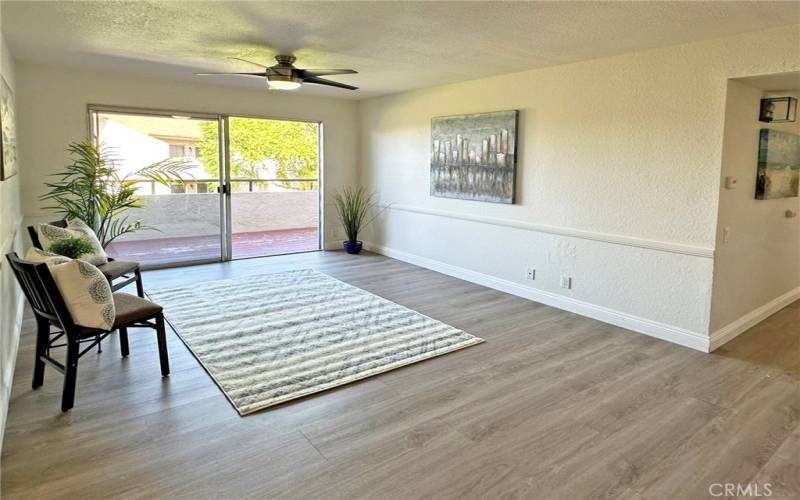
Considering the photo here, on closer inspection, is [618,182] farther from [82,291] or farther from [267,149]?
[267,149]

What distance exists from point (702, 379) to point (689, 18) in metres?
2.35

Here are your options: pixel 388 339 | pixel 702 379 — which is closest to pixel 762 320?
pixel 702 379

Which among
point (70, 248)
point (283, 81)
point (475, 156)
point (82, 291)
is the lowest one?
point (82, 291)

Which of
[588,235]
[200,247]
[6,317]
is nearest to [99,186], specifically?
[200,247]

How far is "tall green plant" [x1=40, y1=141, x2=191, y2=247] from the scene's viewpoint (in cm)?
486

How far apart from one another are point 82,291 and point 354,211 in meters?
5.17

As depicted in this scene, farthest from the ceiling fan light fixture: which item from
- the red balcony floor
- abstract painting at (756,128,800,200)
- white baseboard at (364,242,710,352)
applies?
abstract painting at (756,128,800,200)

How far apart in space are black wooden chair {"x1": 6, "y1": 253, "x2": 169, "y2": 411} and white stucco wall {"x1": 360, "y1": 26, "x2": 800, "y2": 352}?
358 cm

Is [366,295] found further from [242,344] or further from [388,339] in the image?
[242,344]

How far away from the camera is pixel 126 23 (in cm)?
346

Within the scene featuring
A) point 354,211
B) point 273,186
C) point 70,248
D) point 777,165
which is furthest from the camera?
point 354,211

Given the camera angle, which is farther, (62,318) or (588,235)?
(588,235)

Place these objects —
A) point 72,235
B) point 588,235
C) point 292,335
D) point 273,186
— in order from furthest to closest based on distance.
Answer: point 273,186
point 588,235
point 292,335
point 72,235

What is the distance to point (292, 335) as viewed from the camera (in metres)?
3.86
